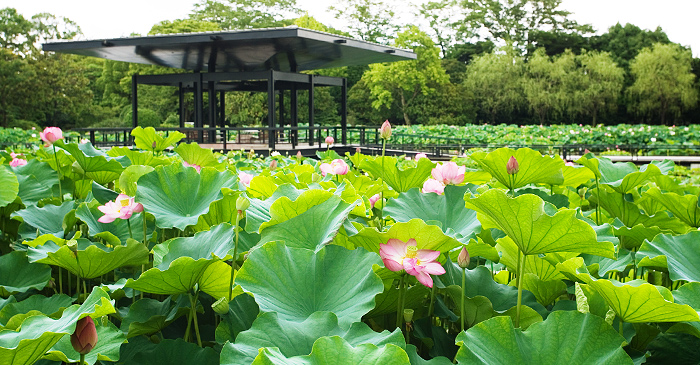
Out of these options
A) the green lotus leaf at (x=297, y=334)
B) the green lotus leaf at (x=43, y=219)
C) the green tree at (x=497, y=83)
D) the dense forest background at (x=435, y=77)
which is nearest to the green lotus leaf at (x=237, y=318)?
the green lotus leaf at (x=297, y=334)

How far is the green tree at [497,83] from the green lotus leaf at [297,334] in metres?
29.2

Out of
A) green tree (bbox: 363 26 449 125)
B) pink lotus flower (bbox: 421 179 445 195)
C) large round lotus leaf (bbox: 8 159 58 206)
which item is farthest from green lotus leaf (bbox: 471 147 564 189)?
green tree (bbox: 363 26 449 125)

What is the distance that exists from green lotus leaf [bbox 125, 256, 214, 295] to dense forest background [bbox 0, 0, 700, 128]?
2222 cm

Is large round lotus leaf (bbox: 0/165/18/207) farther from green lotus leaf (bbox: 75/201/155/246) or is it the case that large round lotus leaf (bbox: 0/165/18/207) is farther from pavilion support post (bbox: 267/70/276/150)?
pavilion support post (bbox: 267/70/276/150)

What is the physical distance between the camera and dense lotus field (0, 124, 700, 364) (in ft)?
1.99

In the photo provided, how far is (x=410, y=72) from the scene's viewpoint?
91.1 ft

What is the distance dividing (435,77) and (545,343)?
28610 mm

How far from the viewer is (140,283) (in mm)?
762

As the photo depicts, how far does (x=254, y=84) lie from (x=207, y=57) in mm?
2964

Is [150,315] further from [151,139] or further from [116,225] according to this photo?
[151,139]

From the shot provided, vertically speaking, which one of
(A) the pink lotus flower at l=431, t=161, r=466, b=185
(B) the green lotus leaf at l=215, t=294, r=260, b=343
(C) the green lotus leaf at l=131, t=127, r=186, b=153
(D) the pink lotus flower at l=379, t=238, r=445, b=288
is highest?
(C) the green lotus leaf at l=131, t=127, r=186, b=153

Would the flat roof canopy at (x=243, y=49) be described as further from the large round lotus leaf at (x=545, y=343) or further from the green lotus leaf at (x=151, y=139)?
the large round lotus leaf at (x=545, y=343)

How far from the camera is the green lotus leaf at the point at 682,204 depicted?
3.88ft

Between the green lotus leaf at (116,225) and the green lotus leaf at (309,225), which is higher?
the green lotus leaf at (309,225)
